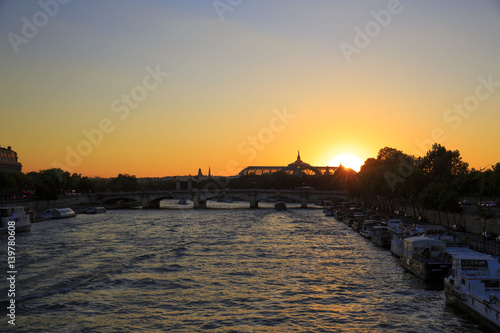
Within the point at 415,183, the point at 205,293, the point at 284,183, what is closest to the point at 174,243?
the point at 205,293

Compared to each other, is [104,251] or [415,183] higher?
[415,183]

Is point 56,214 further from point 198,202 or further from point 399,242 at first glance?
point 399,242

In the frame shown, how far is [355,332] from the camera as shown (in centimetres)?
2191

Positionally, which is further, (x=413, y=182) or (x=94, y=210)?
(x=94, y=210)

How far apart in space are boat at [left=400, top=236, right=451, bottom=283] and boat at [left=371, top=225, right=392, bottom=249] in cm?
1198

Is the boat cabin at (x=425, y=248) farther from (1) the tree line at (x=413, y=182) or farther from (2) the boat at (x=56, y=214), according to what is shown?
(2) the boat at (x=56, y=214)

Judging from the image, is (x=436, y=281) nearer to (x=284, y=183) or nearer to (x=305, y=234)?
(x=305, y=234)

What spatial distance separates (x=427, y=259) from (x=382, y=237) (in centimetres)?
1673

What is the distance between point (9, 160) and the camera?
6186 inches

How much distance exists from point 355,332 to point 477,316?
5.43 m

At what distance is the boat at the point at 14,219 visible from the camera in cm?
5688

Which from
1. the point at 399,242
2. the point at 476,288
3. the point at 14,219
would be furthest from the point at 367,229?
the point at 14,219

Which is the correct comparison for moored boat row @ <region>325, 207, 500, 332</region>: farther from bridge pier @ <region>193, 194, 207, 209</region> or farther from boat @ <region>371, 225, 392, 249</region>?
bridge pier @ <region>193, 194, 207, 209</region>

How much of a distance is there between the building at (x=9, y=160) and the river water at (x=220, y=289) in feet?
368
